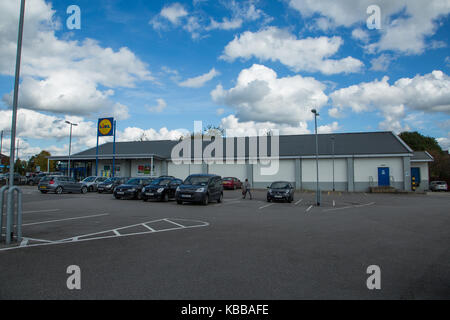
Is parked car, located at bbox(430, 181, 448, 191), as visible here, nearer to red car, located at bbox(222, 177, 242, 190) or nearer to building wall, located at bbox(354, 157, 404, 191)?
building wall, located at bbox(354, 157, 404, 191)

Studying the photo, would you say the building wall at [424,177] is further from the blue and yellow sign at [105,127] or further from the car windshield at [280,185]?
the blue and yellow sign at [105,127]

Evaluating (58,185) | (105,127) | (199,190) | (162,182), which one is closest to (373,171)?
(199,190)

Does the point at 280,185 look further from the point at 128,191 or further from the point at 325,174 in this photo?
the point at 325,174

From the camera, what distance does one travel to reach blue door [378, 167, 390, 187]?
32000 mm

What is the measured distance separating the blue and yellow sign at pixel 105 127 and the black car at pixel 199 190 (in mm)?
20512

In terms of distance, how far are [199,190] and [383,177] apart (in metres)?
23.2

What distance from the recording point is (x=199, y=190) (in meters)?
17.2

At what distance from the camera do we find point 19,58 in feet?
25.6

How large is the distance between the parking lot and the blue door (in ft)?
78.3

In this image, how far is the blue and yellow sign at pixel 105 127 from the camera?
35469mm

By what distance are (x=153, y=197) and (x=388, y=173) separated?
24.7 meters
